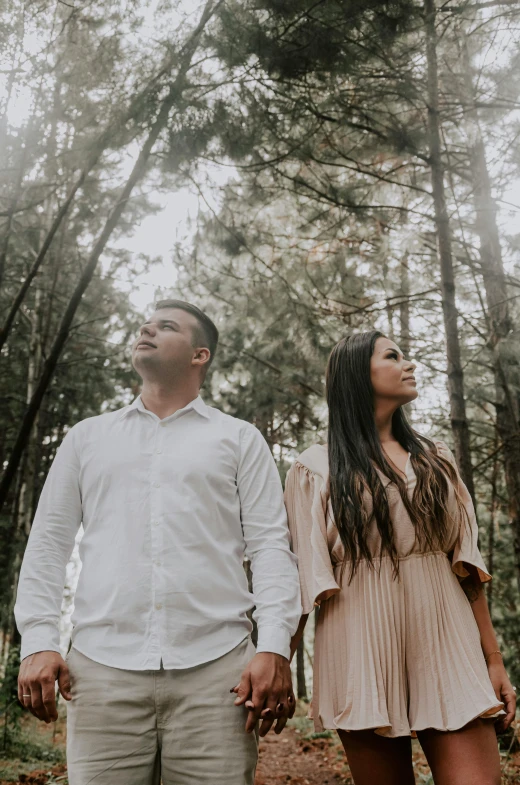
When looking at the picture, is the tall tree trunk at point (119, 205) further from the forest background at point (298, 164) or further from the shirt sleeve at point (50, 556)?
the shirt sleeve at point (50, 556)

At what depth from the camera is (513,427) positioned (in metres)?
7.70


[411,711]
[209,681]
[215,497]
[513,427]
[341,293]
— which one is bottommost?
[411,711]

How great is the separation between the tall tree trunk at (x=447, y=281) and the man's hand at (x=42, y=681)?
13.7 feet

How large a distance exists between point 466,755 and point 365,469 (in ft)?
3.29

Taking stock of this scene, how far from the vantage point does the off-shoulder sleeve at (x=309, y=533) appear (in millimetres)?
2373

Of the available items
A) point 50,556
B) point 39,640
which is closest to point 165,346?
point 50,556

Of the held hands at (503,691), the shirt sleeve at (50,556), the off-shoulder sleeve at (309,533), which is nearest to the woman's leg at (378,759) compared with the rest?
the held hands at (503,691)

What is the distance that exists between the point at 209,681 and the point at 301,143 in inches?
226

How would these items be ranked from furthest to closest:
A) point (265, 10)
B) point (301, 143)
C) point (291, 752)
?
point (291, 752), point (301, 143), point (265, 10)

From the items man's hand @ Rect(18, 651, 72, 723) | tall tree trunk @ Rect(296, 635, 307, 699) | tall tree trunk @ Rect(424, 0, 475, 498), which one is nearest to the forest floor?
tall tree trunk @ Rect(424, 0, 475, 498)

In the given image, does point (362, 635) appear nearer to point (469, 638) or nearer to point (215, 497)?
point (469, 638)

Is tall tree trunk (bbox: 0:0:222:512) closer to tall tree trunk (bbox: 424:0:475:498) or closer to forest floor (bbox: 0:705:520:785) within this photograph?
tall tree trunk (bbox: 424:0:475:498)

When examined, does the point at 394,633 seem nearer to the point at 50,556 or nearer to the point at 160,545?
the point at 160,545

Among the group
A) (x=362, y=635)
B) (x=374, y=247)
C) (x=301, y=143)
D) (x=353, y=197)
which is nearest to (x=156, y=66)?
(x=301, y=143)
